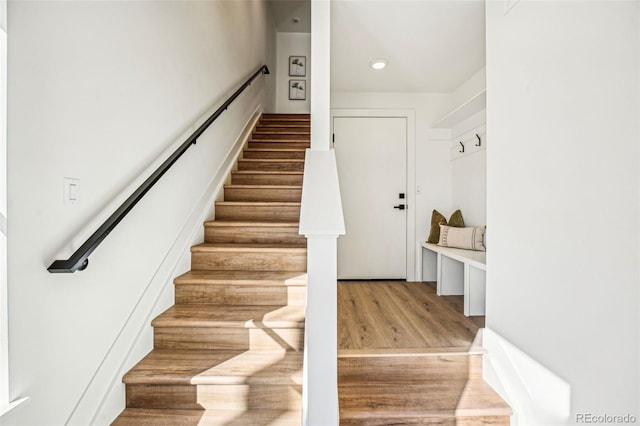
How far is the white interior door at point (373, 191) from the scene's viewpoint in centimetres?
373

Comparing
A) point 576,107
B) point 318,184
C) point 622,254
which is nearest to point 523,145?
point 576,107

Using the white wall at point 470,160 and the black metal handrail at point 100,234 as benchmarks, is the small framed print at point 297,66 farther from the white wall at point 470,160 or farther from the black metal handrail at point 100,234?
the black metal handrail at point 100,234

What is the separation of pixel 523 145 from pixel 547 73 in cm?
32

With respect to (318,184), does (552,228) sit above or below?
below

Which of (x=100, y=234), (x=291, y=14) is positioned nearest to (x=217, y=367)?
(x=100, y=234)

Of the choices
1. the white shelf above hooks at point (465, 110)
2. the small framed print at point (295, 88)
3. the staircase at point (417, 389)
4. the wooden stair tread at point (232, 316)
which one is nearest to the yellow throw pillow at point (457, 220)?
the white shelf above hooks at point (465, 110)

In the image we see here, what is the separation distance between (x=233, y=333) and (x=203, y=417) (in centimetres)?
38

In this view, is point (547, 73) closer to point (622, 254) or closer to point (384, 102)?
point (622, 254)

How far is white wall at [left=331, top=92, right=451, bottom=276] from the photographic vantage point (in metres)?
3.73

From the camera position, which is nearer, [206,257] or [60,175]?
[60,175]

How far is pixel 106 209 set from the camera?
4.30ft

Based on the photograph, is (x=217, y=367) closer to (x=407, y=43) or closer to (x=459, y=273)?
(x=459, y=273)

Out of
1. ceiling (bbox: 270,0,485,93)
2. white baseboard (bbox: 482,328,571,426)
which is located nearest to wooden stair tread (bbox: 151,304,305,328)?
white baseboard (bbox: 482,328,571,426)

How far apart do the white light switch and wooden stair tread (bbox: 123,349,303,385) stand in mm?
793
